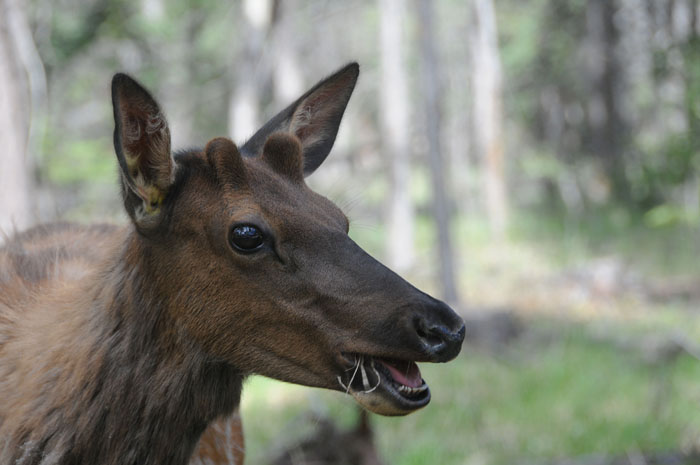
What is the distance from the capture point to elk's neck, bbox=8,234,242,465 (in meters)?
2.78

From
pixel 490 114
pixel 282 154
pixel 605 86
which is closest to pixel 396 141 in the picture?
pixel 490 114

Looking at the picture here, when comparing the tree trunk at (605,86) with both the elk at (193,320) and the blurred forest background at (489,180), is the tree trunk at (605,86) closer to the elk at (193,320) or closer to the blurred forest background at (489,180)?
the blurred forest background at (489,180)

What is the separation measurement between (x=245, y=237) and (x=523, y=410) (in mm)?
5164

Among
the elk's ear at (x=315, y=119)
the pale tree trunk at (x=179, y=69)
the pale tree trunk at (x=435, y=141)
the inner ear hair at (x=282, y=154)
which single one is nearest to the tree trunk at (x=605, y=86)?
the pale tree trunk at (x=179, y=69)

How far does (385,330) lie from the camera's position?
2566mm

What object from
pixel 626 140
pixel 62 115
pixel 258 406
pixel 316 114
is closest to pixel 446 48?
pixel 626 140

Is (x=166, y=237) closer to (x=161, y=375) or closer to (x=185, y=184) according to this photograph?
(x=185, y=184)

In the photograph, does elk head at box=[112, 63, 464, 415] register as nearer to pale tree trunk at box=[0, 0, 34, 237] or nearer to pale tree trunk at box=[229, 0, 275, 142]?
pale tree trunk at box=[0, 0, 34, 237]

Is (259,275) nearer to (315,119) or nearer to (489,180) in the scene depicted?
(315,119)

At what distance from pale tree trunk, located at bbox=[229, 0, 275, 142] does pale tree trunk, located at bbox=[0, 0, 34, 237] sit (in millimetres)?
7051

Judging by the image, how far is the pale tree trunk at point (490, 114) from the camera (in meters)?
21.9

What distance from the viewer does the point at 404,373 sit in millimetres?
2641

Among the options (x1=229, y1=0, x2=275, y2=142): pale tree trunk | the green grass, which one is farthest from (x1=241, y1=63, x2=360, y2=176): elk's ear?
(x1=229, y1=0, x2=275, y2=142): pale tree trunk

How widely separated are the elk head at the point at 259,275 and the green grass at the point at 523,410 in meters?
2.62
